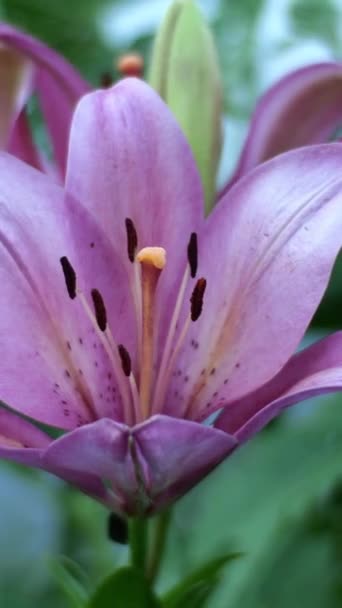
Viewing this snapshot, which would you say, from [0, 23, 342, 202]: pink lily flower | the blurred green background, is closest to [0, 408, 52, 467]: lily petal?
[0, 23, 342, 202]: pink lily flower

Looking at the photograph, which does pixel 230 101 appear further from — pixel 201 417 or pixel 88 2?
pixel 201 417

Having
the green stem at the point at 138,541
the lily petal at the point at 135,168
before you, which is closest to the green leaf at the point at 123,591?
the green stem at the point at 138,541

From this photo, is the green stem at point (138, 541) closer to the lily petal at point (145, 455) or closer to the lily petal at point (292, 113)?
the lily petal at point (145, 455)

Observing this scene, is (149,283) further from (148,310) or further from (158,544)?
(158,544)

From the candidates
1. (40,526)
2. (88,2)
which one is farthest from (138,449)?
(40,526)

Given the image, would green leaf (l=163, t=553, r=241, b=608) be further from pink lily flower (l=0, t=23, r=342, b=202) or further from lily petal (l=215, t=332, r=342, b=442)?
pink lily flower (l=0, t=23, r=342, b=202)

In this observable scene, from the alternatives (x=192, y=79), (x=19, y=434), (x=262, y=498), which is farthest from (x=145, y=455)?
(x=262, y=498)
